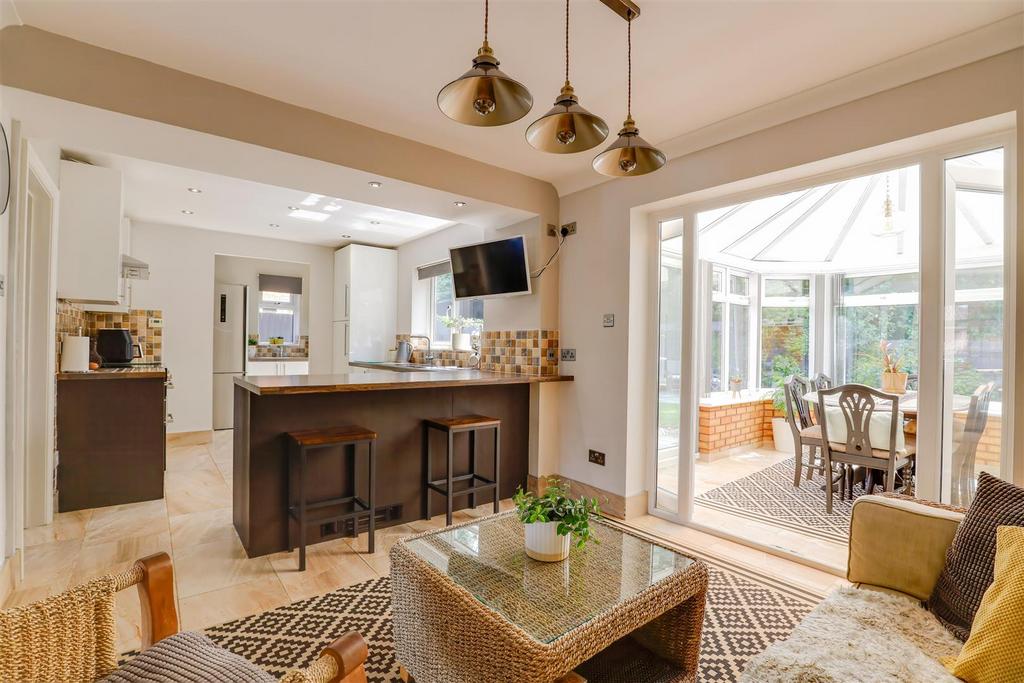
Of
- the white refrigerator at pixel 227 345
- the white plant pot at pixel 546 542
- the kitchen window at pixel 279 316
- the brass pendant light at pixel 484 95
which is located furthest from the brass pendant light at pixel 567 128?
the kitchen window at pixel 279 316

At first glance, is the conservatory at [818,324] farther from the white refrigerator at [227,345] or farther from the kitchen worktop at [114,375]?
the white refrigerator at [227,345]

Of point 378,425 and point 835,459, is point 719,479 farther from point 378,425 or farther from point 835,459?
point 378,425

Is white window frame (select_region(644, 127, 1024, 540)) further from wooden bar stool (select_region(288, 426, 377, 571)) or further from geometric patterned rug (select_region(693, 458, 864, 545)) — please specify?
wooden bar stool (select_region(288, 426, 377, 571))

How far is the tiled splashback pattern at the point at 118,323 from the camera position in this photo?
3.86m

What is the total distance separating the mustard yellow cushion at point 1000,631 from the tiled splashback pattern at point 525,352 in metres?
2.81

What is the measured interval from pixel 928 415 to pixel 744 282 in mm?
3171

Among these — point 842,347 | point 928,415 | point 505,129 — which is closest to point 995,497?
point 928,415

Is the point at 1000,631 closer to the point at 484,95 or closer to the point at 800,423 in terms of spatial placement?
the point at 484,95

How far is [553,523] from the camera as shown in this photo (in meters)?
1.67

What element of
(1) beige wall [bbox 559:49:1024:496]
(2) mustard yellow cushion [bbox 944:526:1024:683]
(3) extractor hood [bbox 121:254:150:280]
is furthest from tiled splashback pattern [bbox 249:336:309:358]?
(2) mustard yellow cushion [bbox 944:526:1024:683]

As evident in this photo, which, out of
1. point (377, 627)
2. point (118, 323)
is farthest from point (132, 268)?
point (377, 627)

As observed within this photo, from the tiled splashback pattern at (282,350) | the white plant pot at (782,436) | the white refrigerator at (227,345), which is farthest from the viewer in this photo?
the tiled splashback pattern at (282,350)

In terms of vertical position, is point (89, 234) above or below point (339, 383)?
above

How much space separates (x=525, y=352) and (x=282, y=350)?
4.37 metres
